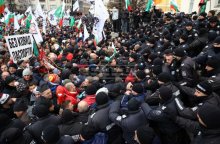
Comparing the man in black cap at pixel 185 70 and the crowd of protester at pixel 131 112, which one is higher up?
the man in black cap at pixel 185 70

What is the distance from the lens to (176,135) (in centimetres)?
379

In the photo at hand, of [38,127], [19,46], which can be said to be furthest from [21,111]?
[19,46]

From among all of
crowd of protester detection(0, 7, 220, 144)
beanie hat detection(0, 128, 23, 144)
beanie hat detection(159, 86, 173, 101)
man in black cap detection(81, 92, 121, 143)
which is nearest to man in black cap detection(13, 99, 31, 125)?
crowd of protester detection(0, 7, 220, 144)

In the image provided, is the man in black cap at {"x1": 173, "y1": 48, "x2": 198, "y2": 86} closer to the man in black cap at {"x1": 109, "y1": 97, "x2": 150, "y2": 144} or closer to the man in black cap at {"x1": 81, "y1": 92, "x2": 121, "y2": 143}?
the man in black cap at {"x1": 109, "y1": 97, "x2": 150, "y2": 144}

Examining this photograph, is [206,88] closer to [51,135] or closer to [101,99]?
[101,99]

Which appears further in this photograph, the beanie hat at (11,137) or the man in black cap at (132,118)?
the man in black cap at (132,118)

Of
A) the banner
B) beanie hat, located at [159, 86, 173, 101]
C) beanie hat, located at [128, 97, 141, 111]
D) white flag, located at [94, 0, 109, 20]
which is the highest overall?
white flag, located at [94, 0, 109, 20]

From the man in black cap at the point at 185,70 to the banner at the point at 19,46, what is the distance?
4528 millimetres

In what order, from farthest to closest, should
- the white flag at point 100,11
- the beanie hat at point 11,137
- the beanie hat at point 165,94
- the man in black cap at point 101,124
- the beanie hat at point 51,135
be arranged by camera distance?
the white flag at point 100,11 → the man in black cap at point 101,124 → the beanie hat at point 165,94 → the beanie hat at point 11,137 → the beanie hat at point 51,135

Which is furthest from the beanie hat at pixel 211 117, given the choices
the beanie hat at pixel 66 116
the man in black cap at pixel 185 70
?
the beanie hat at pixel 66 116

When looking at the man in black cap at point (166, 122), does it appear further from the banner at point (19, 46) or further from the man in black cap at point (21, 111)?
the banner at point (19, 46)

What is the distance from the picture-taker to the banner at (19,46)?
642cm

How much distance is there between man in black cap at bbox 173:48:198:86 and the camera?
15.0 feet

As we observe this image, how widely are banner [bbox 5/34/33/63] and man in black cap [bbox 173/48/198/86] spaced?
178 inches
